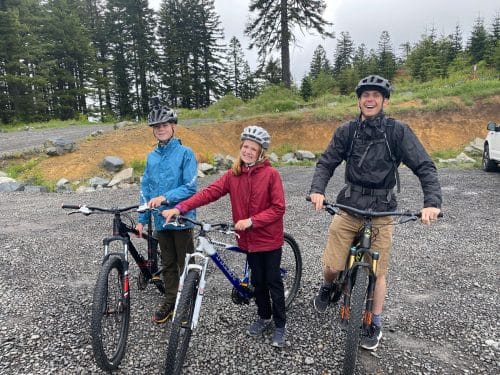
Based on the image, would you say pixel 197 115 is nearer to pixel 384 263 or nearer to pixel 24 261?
pixel 24 261

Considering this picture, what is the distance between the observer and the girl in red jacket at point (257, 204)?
3.24 m

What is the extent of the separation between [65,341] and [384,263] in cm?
322

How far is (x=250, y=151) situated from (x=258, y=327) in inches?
71.6

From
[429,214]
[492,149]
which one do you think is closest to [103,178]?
[429,214]

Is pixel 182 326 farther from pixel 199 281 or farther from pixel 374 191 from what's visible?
pixel 374 191

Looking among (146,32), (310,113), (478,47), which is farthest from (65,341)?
(478,47)

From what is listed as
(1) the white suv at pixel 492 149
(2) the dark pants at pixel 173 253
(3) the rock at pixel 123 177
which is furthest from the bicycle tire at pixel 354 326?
(1) the white suv at pixel 492 149

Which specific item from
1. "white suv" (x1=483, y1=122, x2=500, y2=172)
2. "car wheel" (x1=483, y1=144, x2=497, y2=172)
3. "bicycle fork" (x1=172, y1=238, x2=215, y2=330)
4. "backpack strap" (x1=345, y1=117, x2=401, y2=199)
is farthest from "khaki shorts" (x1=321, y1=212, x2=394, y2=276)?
"car wheel" (x1=483, y1=144, x2=497, y2=172)

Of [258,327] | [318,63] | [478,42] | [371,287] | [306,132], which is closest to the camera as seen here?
[371,287]

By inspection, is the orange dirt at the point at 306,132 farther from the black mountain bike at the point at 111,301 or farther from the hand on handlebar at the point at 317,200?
the hand on handlebar at the point at 317,200

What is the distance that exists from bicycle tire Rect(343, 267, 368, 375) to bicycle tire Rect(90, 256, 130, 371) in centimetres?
199

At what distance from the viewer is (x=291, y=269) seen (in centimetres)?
456

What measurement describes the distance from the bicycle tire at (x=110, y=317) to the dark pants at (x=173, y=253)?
1.87 feet

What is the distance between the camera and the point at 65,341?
3646 millimetres
